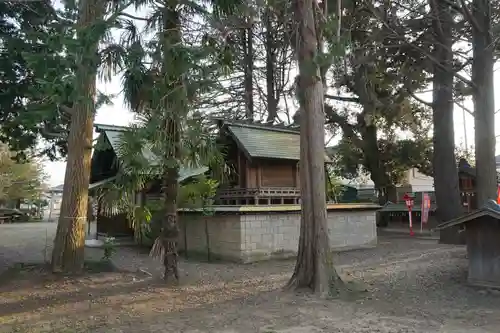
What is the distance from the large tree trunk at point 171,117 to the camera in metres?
8.17

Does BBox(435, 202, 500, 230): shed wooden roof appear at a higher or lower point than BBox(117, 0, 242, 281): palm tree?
lower

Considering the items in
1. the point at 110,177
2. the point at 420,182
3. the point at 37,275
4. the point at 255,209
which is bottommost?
the point at 37,275

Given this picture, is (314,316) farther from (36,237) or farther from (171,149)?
(36,237)

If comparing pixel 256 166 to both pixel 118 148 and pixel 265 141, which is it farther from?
pixel 118 148

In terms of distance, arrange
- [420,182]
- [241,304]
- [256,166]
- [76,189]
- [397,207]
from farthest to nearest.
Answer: [420,182], [397,207], [256,166], [76,189], [241,304]

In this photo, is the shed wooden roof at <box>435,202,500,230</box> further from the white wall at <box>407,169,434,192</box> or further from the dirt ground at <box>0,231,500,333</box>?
the white wall at <box>407,169,434,192</box>

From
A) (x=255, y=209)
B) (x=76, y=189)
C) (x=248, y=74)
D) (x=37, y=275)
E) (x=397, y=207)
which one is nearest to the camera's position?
(x=37, y=275)

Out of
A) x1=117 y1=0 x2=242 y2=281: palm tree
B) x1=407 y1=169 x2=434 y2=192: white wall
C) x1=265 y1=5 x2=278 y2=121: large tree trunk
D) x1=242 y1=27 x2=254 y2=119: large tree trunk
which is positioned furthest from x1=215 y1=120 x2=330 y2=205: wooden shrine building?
x1=407 y1=169 x2=434 y2=192: white wall

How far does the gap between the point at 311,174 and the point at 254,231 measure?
526 centimetres

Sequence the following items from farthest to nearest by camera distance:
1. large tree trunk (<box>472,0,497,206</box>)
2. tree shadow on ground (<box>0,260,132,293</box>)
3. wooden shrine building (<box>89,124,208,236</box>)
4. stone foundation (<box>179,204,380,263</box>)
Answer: wooden shrine building (<box>89,124,208,236</box>), stone foundation (<box>179,204,380,263</box>), large tree trunk (<box>472,0,497,206</box>), tree shadow on ground (<box>0,260,132,293</box>)

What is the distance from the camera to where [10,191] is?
34.5m

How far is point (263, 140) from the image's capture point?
1658cm

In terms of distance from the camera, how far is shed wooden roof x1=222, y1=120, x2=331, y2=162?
51.3ft

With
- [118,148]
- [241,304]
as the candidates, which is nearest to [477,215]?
[241,304]
